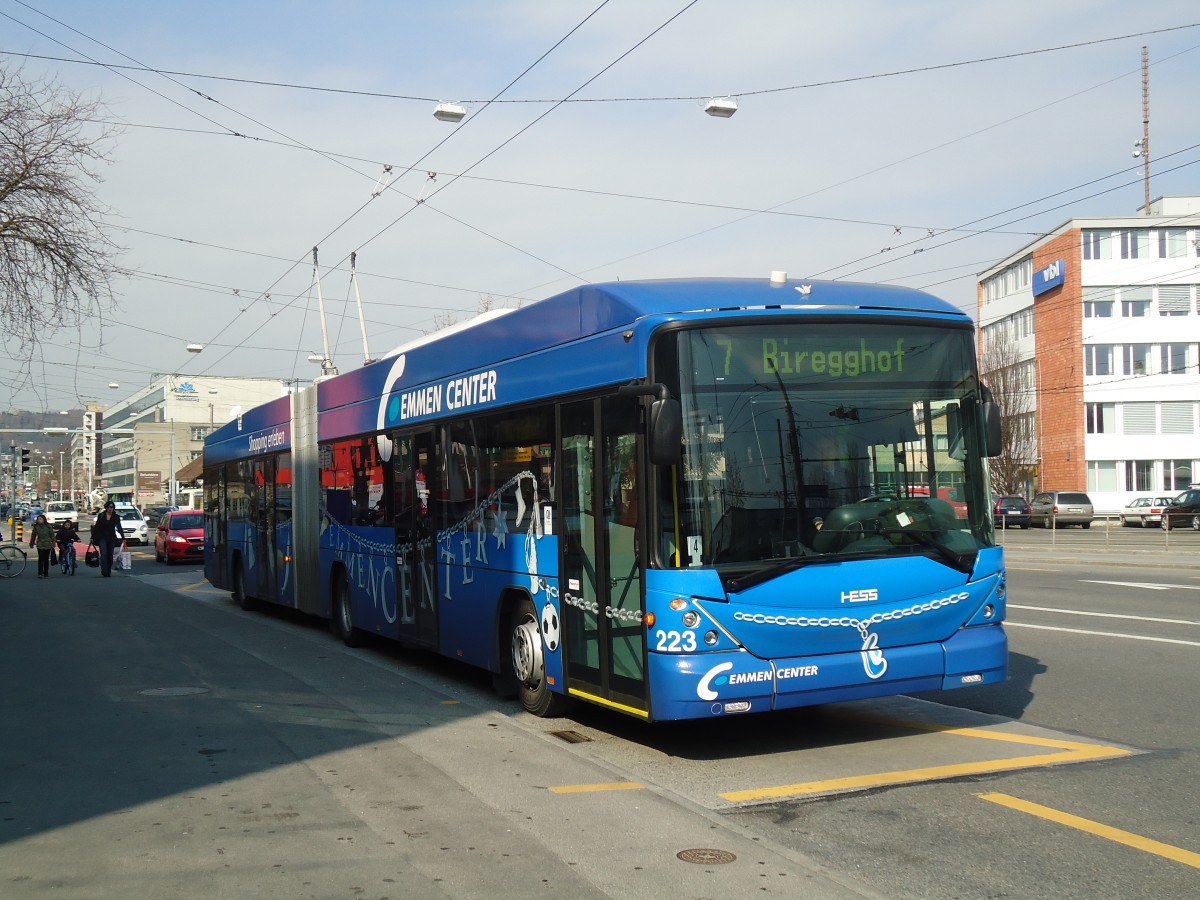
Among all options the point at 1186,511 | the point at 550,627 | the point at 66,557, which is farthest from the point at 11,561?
the point at 1186,511

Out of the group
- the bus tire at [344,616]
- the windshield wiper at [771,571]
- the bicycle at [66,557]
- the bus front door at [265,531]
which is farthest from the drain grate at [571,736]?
the bicycle at [66,557]

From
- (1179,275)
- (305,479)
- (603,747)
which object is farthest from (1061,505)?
(603,747)

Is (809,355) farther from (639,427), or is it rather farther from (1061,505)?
(1061,505)

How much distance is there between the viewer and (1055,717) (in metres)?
8.69

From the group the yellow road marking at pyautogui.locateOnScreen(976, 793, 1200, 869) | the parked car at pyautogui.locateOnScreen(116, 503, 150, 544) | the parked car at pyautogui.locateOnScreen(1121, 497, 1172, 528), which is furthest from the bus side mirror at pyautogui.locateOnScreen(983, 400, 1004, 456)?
the parked car at pyautogui.locateOnScreen(116, 503, 150, 544)

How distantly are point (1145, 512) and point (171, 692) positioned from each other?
164 feet

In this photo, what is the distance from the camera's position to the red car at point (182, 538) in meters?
36.1

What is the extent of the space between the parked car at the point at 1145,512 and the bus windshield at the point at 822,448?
158 feet

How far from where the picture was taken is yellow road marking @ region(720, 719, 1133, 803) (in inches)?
267

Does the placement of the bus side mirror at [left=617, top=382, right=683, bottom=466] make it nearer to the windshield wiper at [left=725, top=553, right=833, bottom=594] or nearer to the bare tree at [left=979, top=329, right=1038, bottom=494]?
the windshield wiper at [left=725, top=553, right=833, bottom=594]

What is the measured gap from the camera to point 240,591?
19.9 meters

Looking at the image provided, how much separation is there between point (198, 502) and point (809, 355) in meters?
104

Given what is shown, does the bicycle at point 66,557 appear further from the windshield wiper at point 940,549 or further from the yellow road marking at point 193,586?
the windshield wiper at point 940,549

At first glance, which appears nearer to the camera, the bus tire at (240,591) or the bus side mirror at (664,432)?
the bus side mirror at (664,432)
